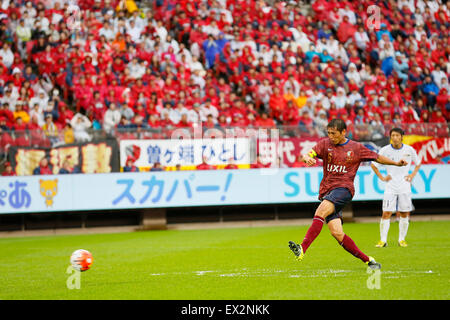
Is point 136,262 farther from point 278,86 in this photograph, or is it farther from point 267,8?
point 267,8

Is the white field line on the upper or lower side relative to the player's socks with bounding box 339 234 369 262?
lower

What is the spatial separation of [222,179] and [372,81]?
7175 mm

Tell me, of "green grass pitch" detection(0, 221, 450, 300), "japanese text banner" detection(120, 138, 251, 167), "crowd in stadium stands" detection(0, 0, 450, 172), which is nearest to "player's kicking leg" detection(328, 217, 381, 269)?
"green grass pitch" detection(0, 221, 450, 300)

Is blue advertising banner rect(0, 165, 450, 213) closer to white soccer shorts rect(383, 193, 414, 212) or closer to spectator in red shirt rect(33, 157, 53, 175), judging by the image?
spectator in red shirt rect(33, 157, 53, 175)

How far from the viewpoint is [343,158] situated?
928 centimetres

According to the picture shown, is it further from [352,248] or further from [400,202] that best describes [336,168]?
[400,202]

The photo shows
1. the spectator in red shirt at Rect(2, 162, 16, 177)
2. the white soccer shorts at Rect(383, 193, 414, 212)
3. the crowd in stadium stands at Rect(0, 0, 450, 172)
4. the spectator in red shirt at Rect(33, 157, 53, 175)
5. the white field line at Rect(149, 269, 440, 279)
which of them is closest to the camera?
the white field line at Rect(149, 269, 440, 279)

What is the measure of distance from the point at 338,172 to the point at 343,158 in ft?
0.67

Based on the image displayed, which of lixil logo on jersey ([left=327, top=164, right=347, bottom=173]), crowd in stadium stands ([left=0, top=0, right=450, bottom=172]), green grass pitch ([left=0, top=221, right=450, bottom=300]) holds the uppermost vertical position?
crowd in stadium stands ([left=0, top=0, right=450, bottom=172])

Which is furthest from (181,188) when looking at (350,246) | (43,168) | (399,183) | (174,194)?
(350,246)

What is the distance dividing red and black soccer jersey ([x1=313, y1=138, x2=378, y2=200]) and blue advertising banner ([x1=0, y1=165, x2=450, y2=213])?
9.61m

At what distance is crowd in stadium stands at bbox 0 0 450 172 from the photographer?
19.8 m
